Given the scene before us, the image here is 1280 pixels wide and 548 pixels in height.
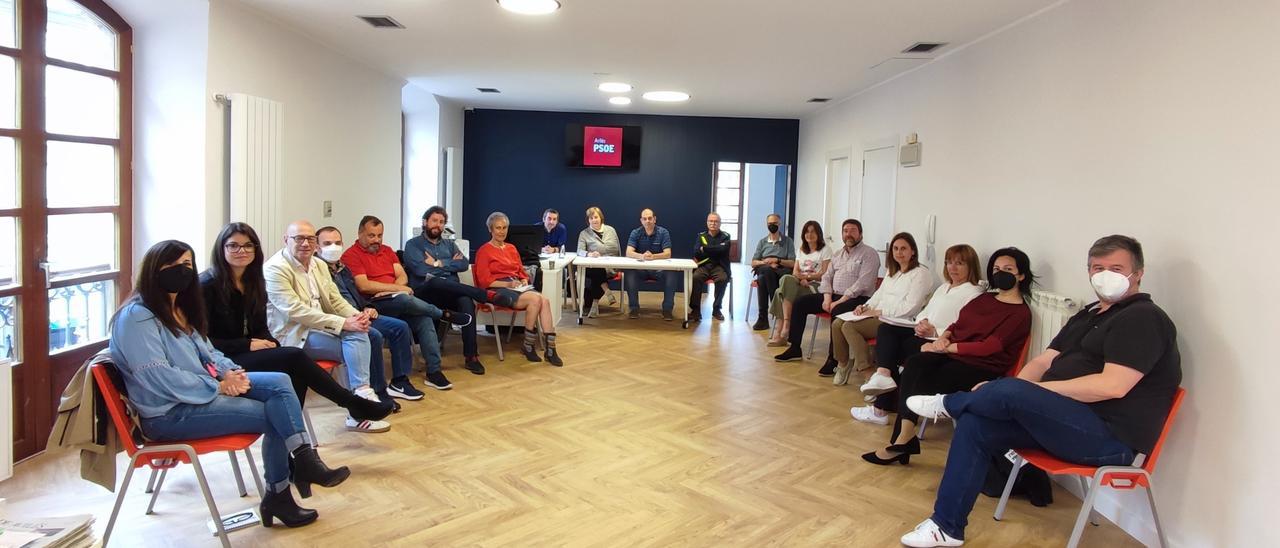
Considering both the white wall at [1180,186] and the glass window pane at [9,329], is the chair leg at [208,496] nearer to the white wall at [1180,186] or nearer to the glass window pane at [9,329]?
the glass window pane at [9,329]

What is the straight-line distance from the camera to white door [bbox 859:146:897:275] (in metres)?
7.14

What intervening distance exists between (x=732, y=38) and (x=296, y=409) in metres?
3.72

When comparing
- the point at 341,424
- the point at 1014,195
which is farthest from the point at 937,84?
the point at 341,424

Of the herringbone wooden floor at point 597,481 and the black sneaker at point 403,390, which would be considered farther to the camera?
the black sneaker at point 403,390

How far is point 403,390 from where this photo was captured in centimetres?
519

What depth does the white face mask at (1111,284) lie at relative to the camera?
121 inches

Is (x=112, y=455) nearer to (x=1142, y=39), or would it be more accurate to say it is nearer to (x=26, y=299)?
(x=26, y=299)

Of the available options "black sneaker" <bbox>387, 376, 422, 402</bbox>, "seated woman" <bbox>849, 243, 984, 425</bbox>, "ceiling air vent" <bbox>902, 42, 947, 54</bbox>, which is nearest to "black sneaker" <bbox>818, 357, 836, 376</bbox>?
"seated woman" <bbox>849, 243, 984, 425</bbox>

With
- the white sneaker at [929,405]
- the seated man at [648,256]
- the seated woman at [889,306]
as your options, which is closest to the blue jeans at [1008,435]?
the white sneaker at [929,405]

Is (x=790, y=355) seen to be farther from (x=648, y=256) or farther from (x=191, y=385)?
(x=191, y=385)

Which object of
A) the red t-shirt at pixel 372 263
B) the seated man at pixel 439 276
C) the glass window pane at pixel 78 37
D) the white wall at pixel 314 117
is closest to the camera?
the glass window pane at pixel 78 37

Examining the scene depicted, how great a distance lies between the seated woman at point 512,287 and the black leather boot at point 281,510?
317 cm

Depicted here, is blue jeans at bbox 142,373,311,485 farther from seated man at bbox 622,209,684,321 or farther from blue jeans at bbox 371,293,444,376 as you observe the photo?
seated man at bbox 622,209,684,321

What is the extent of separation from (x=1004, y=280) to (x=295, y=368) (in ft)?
11.8
